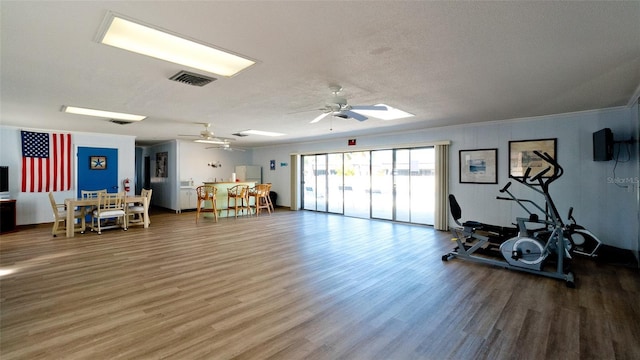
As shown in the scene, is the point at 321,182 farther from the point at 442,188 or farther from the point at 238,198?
the point at 442,188

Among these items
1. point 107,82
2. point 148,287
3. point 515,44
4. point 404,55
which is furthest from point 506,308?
point 107,82

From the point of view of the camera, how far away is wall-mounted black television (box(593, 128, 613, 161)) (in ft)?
15.2

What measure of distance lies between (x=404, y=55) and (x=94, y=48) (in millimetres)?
2912

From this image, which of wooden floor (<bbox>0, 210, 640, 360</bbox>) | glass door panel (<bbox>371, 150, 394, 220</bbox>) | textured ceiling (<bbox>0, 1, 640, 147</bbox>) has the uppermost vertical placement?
textured ceiling (<bbox>0, 1, 640, 147</bbox>)

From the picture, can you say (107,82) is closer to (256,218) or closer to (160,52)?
(160,52)

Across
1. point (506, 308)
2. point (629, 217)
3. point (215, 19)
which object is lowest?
point (506, 308)

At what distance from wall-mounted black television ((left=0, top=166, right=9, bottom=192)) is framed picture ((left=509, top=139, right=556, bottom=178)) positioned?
38.0 ft

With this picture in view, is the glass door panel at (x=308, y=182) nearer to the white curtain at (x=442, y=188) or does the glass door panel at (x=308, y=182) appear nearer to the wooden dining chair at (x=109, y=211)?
the white curtain at (x=442, y=188)

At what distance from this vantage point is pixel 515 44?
2.55 m

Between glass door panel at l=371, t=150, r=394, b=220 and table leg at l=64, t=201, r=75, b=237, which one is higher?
glass door panel at l=371, t=150, r=394, b=220

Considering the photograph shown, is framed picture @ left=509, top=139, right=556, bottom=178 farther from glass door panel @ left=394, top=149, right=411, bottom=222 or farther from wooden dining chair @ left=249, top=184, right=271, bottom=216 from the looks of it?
wooden dining chair @ left=249, top=184, right=271, bottom=216

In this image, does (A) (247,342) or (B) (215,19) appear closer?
Answer: (B) (215,19)

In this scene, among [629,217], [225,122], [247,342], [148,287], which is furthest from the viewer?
[225,122]

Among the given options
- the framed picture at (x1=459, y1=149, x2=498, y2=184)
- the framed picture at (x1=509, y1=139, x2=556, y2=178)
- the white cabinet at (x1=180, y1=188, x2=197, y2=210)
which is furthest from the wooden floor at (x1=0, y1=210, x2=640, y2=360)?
the white cabinet at (x1=180, y1=188, x2=197, y2=210)
